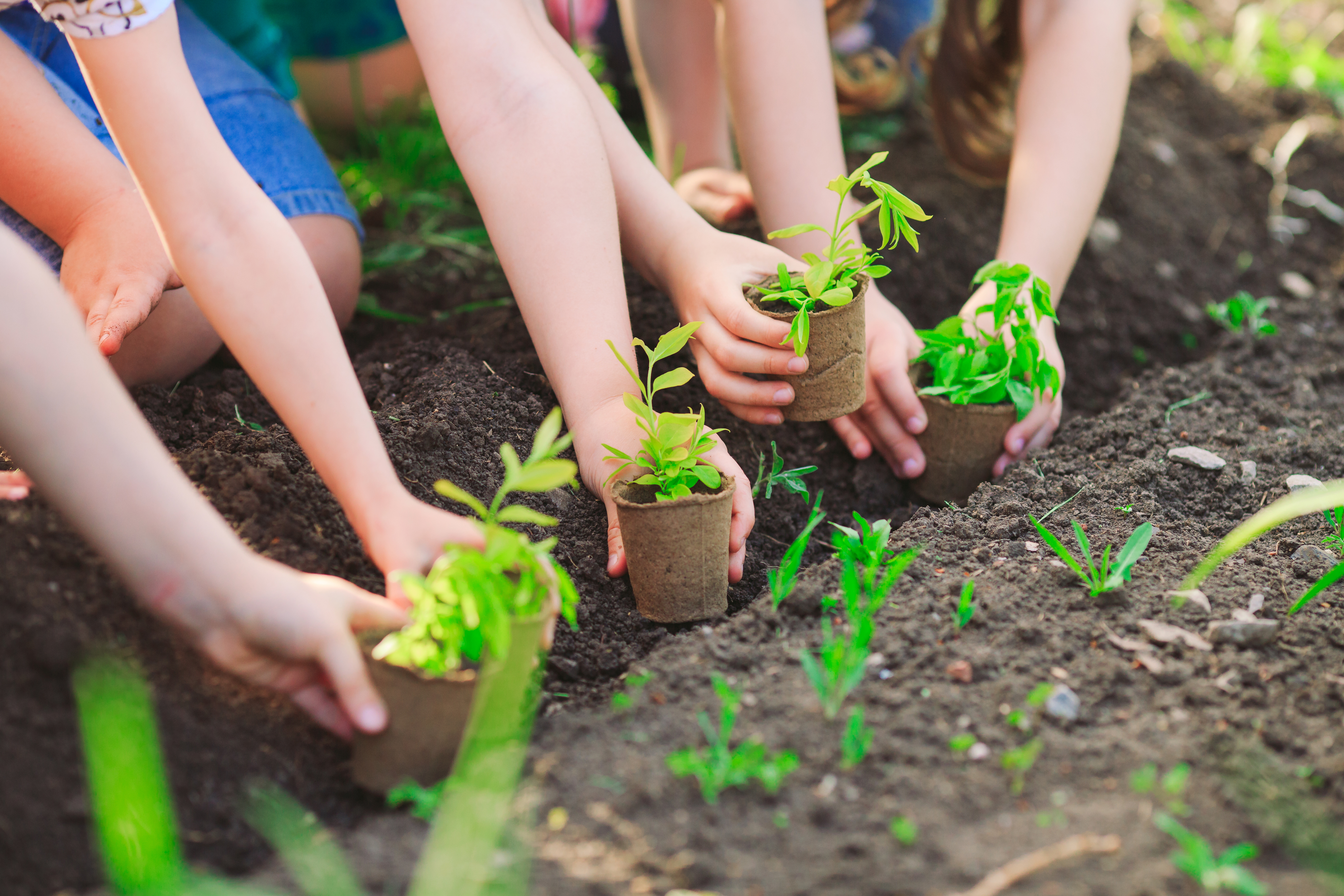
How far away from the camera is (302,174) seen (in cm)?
193

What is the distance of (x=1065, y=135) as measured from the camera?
6.49 ft

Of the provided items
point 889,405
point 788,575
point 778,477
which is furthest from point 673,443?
point 889,405

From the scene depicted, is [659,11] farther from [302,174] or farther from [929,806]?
[929,806]

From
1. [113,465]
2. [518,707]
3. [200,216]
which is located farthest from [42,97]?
[518,707]

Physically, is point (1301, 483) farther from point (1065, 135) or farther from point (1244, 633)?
point (1065, 135)

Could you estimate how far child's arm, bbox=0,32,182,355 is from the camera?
148cm

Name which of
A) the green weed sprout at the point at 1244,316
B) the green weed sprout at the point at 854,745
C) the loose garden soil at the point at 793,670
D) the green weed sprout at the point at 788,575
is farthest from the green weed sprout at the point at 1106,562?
the green weed sprout at the point at 1244,316

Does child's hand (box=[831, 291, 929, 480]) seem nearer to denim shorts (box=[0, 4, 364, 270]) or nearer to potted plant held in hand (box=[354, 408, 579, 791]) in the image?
potted plant held in hand (box=[354, 408, 579, 791])

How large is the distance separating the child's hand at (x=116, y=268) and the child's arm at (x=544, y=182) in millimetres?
476

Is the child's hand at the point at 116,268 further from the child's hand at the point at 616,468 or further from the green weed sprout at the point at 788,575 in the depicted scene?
the green weed sprout at the point at 788,575

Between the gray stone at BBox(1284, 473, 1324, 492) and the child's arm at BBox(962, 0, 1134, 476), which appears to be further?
the child's arm at BBox(962, 0, 1134, 476)

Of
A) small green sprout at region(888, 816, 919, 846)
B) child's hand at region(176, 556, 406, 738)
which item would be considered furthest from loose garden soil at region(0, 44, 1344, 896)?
child's hand at region(176, 556, 406, 738)

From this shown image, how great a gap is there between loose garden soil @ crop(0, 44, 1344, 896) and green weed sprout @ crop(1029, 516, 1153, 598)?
0.02 meters

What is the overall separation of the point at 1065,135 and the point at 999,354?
2.09 ft
